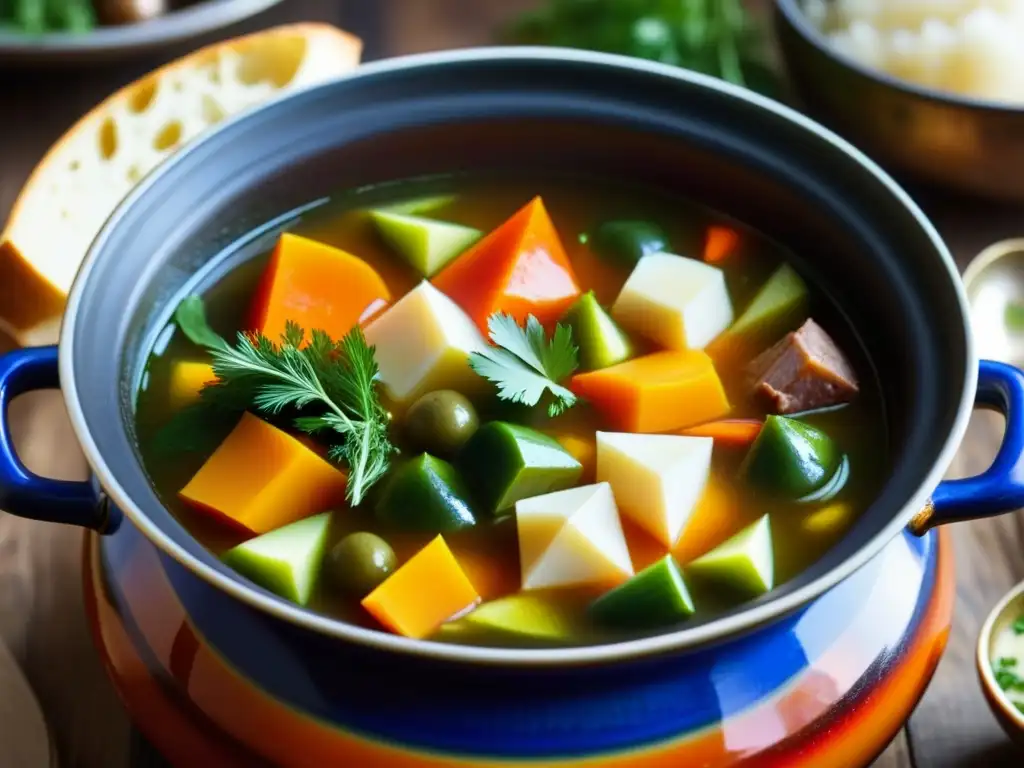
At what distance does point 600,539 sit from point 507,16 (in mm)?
1907

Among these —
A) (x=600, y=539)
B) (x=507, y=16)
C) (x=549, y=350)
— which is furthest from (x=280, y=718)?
(x=507, y=16)

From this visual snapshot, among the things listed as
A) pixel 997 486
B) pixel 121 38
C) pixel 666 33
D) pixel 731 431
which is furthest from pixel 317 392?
pixel 666 33

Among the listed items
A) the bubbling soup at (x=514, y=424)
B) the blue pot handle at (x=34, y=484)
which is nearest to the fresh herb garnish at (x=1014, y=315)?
the bubbling soup at (x=514, y=424)

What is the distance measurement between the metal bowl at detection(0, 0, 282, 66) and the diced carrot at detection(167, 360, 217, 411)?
3.77 ft

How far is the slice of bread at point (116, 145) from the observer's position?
2146 millimetres

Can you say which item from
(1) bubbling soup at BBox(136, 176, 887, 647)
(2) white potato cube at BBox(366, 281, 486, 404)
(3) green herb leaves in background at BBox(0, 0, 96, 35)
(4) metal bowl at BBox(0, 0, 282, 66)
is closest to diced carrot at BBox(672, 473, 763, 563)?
(1) bubbling soup at BBox(136, 176, 887, 647)

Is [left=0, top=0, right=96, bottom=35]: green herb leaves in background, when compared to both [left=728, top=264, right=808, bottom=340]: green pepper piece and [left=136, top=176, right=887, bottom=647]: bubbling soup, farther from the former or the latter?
[left=728, top=264, right=808, bottom=340]: green pepper piece

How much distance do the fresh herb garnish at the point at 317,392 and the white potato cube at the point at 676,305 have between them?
41cm

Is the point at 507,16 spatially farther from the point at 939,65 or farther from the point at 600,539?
the point at 600,539

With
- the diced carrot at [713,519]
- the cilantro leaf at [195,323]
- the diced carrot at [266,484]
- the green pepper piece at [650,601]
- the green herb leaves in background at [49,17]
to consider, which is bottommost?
the green pepper piece at [650,601]

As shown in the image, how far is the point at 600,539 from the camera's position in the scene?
4.64 feet

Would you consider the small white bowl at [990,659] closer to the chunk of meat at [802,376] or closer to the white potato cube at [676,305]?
the chunk of meat at [802,376]

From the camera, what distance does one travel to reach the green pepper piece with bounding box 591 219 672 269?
183 cm

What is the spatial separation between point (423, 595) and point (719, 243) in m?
0.83
